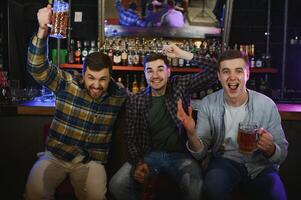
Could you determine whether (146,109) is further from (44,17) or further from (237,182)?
(44,17)

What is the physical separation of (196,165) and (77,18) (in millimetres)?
3070

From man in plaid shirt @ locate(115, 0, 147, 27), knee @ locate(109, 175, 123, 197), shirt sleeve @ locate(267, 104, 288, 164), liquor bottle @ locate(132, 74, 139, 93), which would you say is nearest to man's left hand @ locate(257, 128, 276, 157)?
shirt sleeve @ locate(267, 104, 288, 164)

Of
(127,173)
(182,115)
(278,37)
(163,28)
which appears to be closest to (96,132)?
(127,173)

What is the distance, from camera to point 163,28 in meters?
4.48

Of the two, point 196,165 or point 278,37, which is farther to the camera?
point 278,37

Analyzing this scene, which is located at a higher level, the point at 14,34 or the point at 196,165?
the point at 14,34

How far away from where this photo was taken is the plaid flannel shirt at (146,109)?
Answer: 245 centimetres

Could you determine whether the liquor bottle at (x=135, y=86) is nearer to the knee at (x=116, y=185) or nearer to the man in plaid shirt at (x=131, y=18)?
the man in plaid shirt at (x=131, y=18)

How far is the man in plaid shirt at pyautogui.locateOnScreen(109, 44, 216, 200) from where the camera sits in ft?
7.37

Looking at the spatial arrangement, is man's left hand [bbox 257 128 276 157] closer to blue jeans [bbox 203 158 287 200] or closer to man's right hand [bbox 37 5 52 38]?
blue jeans [bbox 203 158 287 200]

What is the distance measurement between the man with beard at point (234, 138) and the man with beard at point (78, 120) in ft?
1.92

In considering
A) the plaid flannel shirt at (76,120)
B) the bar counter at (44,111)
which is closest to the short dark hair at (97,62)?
the plaid flannel shirt at (76,120)

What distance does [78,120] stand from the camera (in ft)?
7.64

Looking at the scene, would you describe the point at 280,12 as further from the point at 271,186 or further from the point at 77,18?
the point at 271,186
